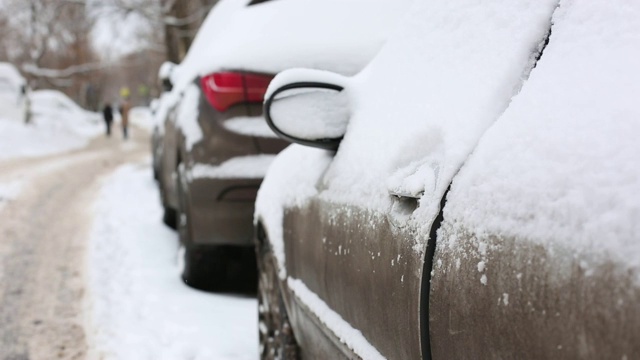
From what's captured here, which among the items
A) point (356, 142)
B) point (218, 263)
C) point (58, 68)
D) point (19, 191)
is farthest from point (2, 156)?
point (58, 68)

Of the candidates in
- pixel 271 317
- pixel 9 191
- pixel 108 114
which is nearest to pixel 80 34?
pixel 108 114

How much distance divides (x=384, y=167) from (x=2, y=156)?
18402 millimetres

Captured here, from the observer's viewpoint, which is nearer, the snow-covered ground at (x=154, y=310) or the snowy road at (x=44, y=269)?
the snow-covered ground at (x=154, y=310)

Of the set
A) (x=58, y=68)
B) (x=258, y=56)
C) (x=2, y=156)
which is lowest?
(x=58, y=68)

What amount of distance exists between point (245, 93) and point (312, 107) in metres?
1.85

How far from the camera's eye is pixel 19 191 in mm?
9719

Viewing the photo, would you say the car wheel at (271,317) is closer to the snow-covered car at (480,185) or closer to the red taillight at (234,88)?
the snow-covered car at (480,185)

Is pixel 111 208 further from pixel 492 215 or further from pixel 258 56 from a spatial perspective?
pixel 492 215

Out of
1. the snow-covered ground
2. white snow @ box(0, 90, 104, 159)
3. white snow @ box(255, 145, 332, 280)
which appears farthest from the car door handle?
white snow @ box(0, 90, 104, 159)

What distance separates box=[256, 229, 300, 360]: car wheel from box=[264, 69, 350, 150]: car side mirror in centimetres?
85

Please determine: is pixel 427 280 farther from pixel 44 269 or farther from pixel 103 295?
pixel 44 269

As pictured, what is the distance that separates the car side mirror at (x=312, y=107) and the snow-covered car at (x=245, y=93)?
1.54m

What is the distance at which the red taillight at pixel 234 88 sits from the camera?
386 centimetres

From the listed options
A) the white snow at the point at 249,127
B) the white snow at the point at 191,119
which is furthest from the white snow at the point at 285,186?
the white snow at the point at 191,119
